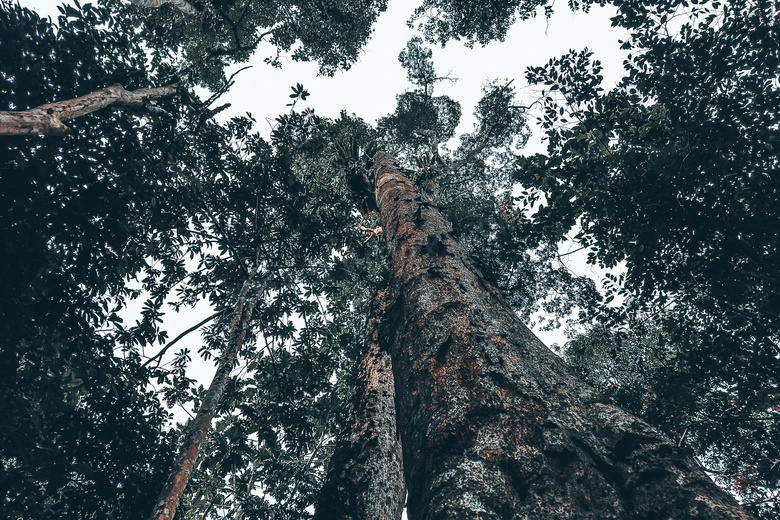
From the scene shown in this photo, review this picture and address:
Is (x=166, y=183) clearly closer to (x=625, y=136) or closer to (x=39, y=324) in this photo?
(x=39, y=324)

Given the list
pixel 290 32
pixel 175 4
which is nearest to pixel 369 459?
pixel 175 4

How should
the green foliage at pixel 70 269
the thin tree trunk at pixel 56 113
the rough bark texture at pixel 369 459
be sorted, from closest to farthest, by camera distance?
the rough bark texture at pixel 369 459
the thin tree trunk at pixel 56 113
the green foliage at pixel 70 269

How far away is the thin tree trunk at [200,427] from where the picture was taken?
3.52m

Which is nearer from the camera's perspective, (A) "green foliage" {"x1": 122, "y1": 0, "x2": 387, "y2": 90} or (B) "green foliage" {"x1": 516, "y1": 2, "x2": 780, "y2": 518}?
(B) "green foliage" {"x1": 516, "y1": 2, "x2": 780, "y2": 518}

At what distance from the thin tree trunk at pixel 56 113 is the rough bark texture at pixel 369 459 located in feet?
8.94

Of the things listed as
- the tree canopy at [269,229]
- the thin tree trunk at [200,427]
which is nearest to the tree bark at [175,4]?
the tree canopy at [269,229]

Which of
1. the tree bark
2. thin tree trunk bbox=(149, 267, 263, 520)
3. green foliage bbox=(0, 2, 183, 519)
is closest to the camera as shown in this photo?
green foliage bbox=(0, 2, 183, 519)

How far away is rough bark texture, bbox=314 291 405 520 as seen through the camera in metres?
1.88

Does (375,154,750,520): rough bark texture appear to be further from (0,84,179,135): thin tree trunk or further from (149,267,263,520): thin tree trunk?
(149,267,263,520): thin tree trunk

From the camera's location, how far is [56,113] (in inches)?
96.7

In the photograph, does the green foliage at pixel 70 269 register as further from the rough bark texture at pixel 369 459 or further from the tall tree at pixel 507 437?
the tall tree at pixel 507 437

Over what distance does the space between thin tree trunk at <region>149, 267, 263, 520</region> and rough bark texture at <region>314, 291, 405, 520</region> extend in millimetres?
2536

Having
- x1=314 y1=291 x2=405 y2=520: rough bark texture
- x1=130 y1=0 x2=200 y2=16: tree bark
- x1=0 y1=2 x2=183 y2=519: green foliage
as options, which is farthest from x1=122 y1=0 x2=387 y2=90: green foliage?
x1=314 y1=291 x2=405 y2=520: rough bark texture

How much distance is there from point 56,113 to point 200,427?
359 centimetres
